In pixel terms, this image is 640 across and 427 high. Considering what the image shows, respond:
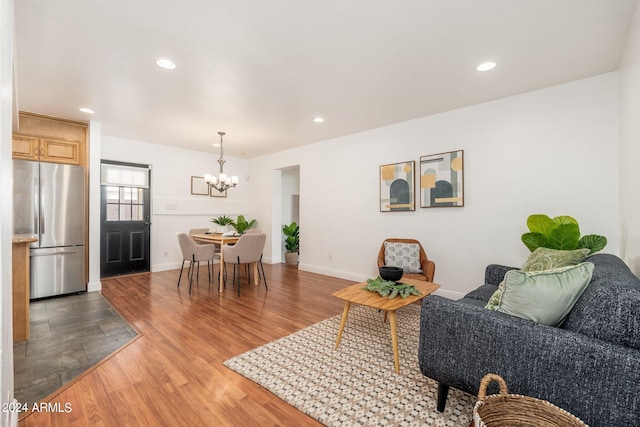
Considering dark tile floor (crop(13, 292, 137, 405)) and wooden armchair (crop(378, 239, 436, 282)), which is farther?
wooden armchair (crop(378, 239, 436, 282))

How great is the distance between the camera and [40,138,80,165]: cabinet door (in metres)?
3.86

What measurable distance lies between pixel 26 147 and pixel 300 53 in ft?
13.0

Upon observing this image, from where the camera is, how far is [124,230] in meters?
5.08

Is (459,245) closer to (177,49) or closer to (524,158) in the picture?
(524,158)

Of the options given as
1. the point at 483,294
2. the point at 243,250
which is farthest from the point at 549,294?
the point at 243,250

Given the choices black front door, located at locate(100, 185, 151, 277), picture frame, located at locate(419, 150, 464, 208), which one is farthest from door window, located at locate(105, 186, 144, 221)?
Answer: picture frame, located at locate(419, 150, 464, 208)

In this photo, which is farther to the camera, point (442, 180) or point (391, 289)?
point (442, 180)

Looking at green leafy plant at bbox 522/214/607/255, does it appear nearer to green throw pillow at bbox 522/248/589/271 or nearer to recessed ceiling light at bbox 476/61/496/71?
green throw pillow at bbox 522/248/589/271

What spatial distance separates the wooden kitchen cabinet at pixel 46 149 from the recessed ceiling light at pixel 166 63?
2.68 metres

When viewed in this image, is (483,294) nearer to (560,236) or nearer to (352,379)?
(560,236)

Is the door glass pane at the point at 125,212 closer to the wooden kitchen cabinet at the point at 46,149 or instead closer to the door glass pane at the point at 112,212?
the door glass pane at the point at 112,212

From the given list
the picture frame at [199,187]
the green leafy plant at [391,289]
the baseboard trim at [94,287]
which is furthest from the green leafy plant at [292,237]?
the green leafy plant at [391,289]

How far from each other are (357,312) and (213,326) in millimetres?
1542

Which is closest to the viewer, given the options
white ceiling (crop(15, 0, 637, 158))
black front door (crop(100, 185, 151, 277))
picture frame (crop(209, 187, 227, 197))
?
white ceiling (crop(15, 0, 637, 158))
